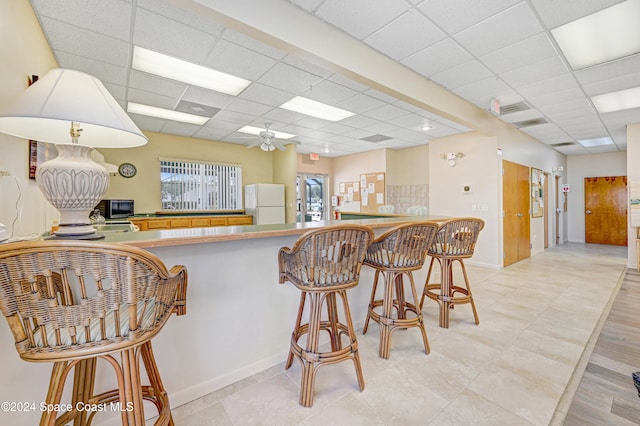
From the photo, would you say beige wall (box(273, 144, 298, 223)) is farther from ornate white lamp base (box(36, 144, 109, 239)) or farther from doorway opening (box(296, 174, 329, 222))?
ornate white lamp base (box(36, 144, 109, 239))

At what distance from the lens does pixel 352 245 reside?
158 cm

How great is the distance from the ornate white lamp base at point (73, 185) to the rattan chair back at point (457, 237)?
2.47m

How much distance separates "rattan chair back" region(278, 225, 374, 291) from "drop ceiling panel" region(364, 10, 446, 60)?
1.87m

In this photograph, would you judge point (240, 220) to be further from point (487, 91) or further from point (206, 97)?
point (487, 91)

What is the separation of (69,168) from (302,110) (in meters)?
3.60

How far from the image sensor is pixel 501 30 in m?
2.36

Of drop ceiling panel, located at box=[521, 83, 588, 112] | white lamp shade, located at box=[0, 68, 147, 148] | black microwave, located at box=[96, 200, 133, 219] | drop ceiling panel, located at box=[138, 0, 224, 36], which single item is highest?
drop ceiling panel, located at box=[138, 0, 224, 36]

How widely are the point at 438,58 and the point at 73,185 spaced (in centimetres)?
318

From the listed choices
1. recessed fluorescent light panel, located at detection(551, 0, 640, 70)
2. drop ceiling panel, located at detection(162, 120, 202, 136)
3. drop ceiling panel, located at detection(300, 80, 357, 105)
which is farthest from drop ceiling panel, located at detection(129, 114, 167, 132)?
recessed fluorescent light panel, located at detection(551, 0, 640, 70)

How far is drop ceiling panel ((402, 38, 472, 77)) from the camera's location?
8.54ft

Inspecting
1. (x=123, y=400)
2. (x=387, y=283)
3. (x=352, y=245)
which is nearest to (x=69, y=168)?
(x=123, y=400)

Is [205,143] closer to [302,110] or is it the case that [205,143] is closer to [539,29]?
[302,110]

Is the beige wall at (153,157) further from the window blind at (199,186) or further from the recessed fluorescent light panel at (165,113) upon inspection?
the recessed fluorescent light panel at (165,113)

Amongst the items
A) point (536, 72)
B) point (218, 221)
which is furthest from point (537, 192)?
point (218, 221)
